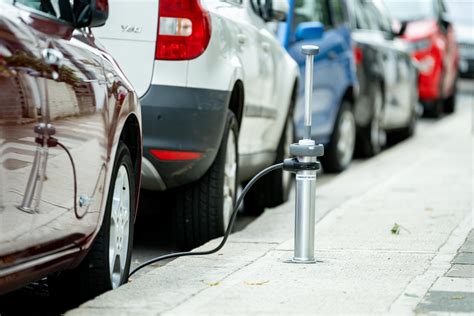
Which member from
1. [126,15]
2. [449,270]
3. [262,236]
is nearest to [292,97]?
[262,236]

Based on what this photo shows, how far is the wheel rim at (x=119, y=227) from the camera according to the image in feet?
20.3

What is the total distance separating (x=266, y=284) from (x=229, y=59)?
7.07 ft

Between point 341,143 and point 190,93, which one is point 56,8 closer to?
point 190,93

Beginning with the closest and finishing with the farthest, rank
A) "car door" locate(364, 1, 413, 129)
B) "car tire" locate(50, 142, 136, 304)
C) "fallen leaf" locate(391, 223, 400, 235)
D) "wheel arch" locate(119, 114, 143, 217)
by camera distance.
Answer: "car tire" locate(50, 142, 136, 304), "wheel arch" locate(119, 114, 143, 217), "fallen leaf" locate(391, 223, 400, 235), "car door" locate(364, 1, 413, 129)

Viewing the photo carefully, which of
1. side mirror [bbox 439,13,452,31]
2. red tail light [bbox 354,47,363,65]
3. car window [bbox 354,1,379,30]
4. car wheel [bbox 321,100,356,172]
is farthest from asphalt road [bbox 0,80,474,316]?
side mirror [bbox 439,13,452,31]

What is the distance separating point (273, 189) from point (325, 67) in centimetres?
248

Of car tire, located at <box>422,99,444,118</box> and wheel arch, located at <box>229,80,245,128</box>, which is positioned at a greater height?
wheel arch, located at <box>229,80,245,128</box>

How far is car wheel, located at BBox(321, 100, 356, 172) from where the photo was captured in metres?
13.0

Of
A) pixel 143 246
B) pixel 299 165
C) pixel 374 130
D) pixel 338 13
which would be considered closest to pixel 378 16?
pixel 374 130

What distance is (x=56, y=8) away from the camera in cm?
567

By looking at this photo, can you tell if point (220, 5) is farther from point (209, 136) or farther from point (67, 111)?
point (67, 111)

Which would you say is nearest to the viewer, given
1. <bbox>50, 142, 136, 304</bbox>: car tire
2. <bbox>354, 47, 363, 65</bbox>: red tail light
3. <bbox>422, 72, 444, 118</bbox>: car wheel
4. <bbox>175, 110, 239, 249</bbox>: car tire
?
<bbox>50, 142, 136, 304</bbox>: car tire

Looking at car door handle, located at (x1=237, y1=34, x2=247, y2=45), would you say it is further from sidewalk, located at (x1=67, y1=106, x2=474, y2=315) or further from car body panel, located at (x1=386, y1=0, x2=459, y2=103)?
car body panel, located at (x1=386, y1=0, x2=459, y2=103)

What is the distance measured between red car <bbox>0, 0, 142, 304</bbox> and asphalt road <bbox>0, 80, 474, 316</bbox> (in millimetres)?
365
